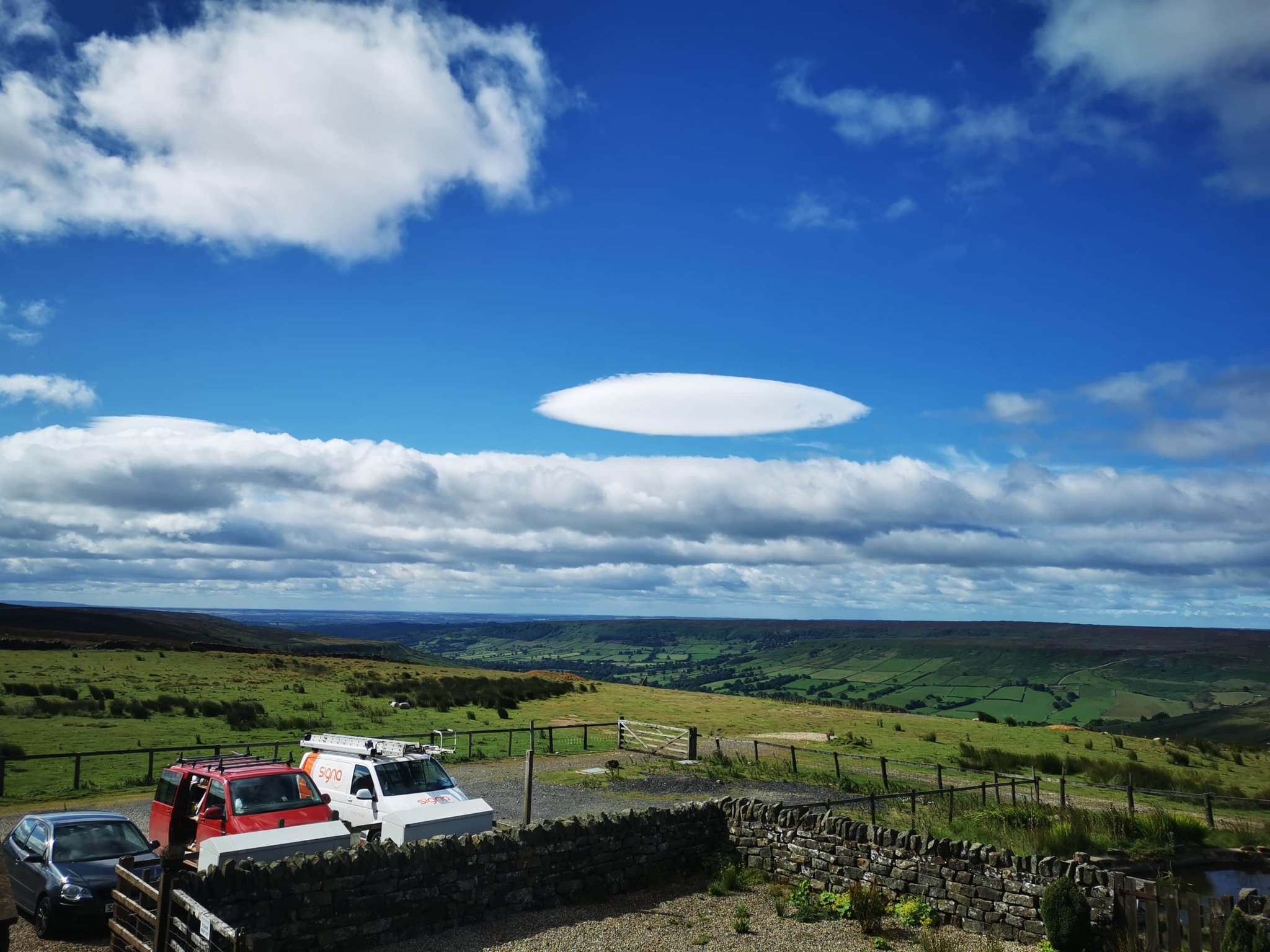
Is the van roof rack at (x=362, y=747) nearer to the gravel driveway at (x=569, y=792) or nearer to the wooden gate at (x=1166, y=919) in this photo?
the gravel driveway at (x=569, y=792)

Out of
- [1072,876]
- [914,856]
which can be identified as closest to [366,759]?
[914,856]

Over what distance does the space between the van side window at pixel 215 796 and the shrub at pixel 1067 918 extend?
1270cm

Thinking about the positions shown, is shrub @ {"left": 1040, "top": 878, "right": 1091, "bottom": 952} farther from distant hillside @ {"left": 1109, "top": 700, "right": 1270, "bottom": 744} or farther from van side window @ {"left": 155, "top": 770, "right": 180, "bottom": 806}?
distant hillside @ {"left": 1109, "top": 700, "right": 1270, "bottom": 744}

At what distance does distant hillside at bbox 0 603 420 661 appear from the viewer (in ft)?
274

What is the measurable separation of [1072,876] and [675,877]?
271 inches

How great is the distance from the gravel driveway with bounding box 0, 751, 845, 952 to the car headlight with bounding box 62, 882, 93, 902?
6.65m

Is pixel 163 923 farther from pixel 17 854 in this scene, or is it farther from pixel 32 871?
pixel 17 854

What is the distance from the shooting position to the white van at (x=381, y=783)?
14719mm

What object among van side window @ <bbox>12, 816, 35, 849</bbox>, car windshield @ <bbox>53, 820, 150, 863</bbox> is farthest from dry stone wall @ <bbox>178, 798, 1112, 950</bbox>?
van side window @ <bbox>12, 816, 35, 849</bbox>

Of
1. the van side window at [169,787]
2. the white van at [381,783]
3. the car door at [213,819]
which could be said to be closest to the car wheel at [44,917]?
the car door at [213,819]

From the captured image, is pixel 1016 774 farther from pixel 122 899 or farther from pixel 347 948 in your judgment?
pixel 122 899

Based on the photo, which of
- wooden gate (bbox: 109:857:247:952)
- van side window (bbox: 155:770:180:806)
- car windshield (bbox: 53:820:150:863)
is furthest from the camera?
van side window (bbox: 155:770:180:806)

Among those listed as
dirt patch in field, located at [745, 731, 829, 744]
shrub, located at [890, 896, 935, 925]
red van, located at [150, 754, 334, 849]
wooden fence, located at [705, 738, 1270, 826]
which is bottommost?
dirt patch in field, located at [745, 731, 829, 744]

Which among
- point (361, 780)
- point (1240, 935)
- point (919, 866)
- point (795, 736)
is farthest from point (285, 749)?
point (1240, 935)
